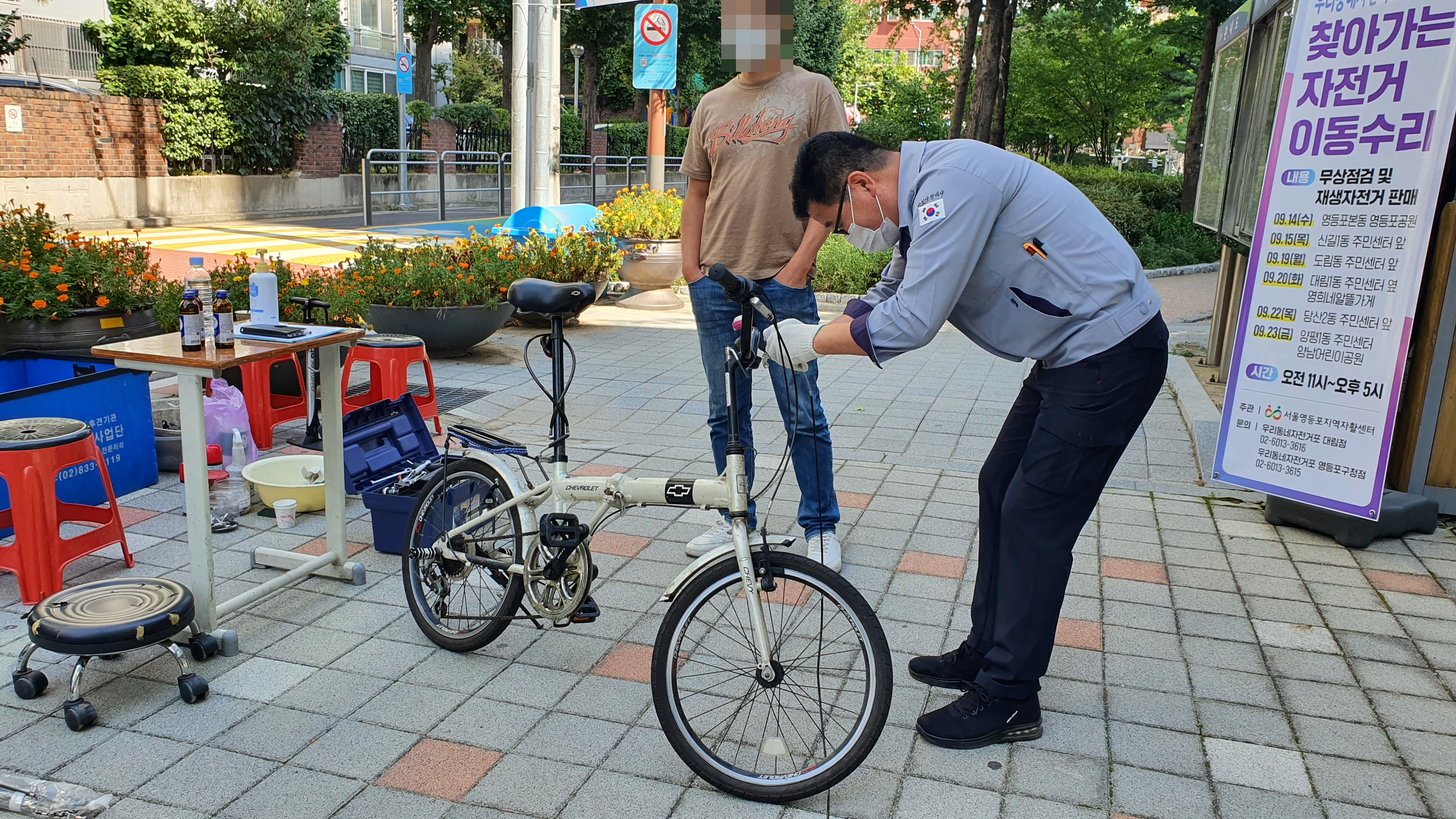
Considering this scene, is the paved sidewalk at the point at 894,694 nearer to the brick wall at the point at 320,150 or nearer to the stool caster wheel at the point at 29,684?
the stool caster wheel at the point at 29,684

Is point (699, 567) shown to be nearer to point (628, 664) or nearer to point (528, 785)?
point (528, 785)

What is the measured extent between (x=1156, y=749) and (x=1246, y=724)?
36 centimetres

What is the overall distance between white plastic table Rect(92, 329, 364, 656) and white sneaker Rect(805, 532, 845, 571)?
1794 millimetres

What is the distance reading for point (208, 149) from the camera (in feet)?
64.0

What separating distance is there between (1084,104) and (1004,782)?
2452 cm

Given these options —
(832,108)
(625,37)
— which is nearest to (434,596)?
(832,108)

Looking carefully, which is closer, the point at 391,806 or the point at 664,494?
the point at 391,806

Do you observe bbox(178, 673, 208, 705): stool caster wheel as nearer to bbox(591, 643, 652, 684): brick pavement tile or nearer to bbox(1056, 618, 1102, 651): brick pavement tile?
bbox(591, 643, 652, 684): brick pavement tile

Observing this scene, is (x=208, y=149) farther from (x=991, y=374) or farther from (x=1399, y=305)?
(x=1399, y=305)

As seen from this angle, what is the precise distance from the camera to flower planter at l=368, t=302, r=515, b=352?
760 centimetres

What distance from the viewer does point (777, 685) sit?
272cm

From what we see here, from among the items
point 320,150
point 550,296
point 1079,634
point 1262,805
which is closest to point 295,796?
point 550,296

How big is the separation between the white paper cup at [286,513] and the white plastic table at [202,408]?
2.09 ft

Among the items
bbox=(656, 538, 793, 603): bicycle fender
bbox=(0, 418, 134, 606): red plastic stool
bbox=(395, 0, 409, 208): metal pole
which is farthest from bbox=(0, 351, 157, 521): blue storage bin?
bbox=(395, 0, 409, 208): metal pole
